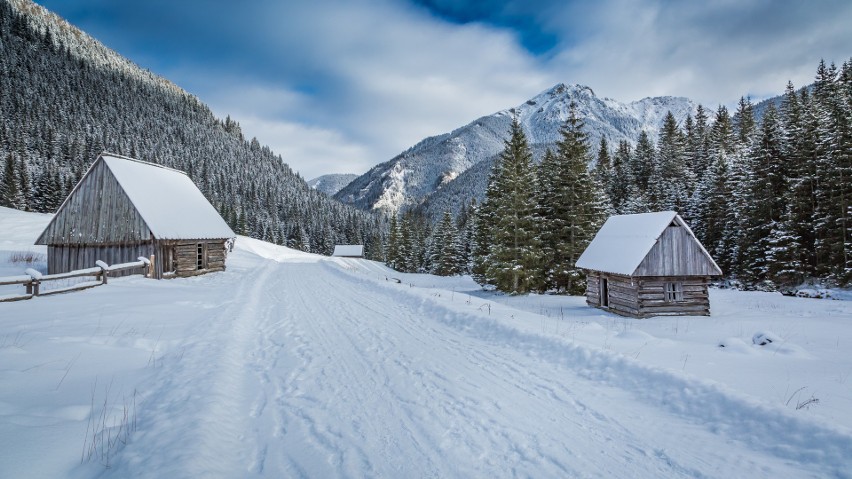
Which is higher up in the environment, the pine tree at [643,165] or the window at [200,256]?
the pine tree at [643,165]

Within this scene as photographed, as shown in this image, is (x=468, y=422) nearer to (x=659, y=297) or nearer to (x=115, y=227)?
(x=659, y=297)

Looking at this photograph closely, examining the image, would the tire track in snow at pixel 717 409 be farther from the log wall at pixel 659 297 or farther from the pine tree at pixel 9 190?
the pine tree at pixel 9 190

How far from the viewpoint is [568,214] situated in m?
28.6

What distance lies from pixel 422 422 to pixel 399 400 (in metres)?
0.82

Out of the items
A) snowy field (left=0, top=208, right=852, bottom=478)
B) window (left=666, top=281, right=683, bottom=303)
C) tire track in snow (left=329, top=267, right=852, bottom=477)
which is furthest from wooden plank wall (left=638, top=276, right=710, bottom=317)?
tire track in snow (left=329, top=267, right=852, bottom=477)

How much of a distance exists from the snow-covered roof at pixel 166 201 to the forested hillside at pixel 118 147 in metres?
60.3

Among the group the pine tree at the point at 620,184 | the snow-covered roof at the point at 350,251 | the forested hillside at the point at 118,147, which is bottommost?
the snow-covered roof at the point at 350,251

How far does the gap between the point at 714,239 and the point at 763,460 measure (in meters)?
47.2

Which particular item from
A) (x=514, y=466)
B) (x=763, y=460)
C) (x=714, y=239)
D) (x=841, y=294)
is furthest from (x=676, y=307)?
(x=714, y=239)

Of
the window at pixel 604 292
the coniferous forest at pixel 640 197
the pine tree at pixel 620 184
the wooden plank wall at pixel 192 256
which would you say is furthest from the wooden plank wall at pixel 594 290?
the pine tree at pixel 620 184

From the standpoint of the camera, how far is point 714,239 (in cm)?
4100

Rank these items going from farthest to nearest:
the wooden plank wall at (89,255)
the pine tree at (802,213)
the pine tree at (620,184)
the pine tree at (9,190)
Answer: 1. the pine tree at (9,190)
2. the pine tree at (620,184)
3. the pine tree at (802,213)
4. the wooden plank wall at (89,255)

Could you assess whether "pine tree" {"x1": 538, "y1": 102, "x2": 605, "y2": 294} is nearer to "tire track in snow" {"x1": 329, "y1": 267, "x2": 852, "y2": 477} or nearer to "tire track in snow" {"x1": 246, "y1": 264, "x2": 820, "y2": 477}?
"tire track in snow" {"x1": 329, "y1": 267, "x2": 852, "y2": 477}

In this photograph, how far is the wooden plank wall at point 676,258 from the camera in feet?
67.1
